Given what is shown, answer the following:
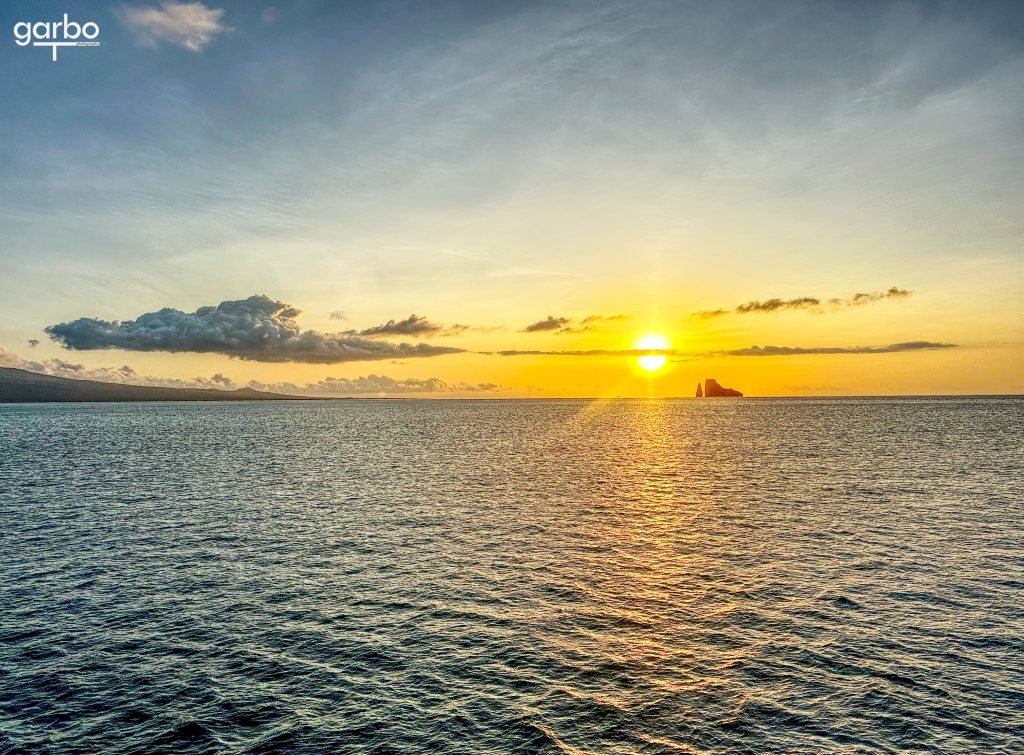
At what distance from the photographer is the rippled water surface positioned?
21547 millimetres

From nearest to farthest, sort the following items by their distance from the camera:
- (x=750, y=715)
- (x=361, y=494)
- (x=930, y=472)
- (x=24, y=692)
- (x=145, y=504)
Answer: (x=750, y=715) → (x=24, y=692) → (x=145, y=504) → (x=361, y=494) → (x=930, y=472)

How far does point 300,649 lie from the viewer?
2758 centimetres

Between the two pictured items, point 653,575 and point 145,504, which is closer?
point 653,575

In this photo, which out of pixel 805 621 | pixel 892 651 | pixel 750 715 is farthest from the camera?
pixel 805 621

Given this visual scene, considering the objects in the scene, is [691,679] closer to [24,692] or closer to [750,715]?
[750,715]

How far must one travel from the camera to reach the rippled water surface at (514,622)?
2155 centimetres

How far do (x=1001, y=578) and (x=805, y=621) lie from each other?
15.9 m

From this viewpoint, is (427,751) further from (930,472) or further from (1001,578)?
(930,472)

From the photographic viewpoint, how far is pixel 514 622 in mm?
30391

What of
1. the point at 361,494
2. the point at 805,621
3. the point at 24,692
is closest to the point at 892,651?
the point at 805,621

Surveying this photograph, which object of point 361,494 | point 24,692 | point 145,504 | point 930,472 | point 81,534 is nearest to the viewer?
point 24,692

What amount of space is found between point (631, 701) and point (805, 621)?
12257 mm

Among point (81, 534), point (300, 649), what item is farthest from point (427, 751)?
point (81, 534)

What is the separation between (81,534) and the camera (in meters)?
48.0
